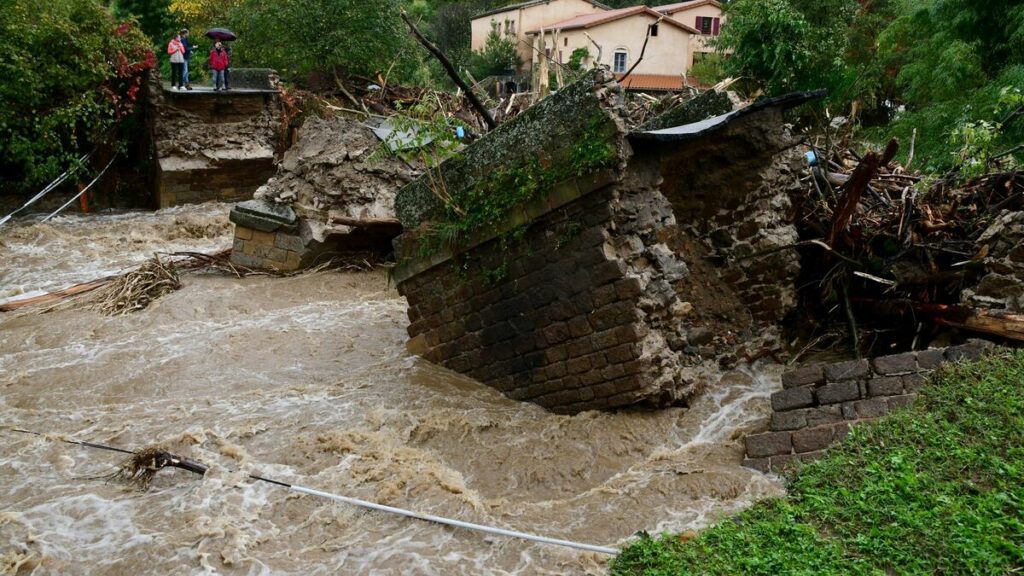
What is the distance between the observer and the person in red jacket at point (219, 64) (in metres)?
15.7

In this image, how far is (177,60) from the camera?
1593 centimetres

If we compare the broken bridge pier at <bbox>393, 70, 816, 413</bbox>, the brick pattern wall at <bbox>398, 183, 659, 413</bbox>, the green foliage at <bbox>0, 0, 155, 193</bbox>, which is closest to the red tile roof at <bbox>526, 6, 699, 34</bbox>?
the green foliage at <bbox>0, 0, 155, 193</bbox>

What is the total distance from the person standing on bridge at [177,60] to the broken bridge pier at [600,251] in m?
11.1

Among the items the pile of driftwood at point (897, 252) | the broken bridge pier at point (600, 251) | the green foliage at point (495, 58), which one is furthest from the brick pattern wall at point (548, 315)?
the green foliage at point (495, 58)

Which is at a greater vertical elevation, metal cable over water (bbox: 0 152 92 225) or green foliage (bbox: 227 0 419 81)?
green foliage (bbox: 227 0 419 81)

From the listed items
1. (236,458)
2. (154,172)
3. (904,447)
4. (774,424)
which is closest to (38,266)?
(154,172)

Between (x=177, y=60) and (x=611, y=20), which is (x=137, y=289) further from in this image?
(x=611, y=20)

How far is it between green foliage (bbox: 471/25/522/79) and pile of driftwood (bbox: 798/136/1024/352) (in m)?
27.3

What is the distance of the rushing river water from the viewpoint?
15.8ft

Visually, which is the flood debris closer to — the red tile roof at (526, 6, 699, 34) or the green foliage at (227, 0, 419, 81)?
the green foliage at (227, 0, 419, 81)

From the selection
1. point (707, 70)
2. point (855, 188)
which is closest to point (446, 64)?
point (855, 188)

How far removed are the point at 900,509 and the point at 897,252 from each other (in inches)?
124

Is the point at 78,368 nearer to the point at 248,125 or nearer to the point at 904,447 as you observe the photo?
the point at 904,447

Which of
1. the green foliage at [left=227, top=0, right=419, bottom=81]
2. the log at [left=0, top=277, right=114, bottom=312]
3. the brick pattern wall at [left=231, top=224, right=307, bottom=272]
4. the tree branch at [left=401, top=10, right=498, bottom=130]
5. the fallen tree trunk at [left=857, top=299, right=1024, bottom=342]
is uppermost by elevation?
the green foliage at [left=227, top=0, right=419, bottom=81]
